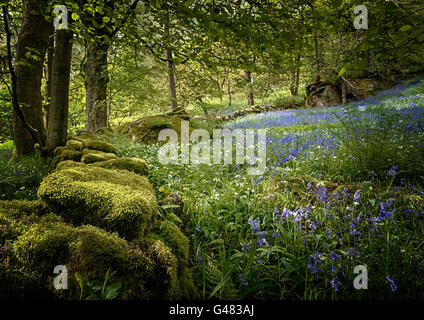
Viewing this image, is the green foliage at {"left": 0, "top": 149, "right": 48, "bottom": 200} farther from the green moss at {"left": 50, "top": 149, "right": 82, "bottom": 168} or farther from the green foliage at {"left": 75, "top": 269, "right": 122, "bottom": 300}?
the green foliage at {"left": 75, "top": 269, "right": 122, "bottom": 300}

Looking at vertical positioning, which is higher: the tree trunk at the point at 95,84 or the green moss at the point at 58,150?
the tree trunk at the point at 95,84

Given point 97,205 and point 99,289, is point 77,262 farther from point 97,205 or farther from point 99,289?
point 97,205

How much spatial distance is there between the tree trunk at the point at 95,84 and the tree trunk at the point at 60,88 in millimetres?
3667

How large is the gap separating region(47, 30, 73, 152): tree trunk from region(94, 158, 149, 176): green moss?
163 centimetres

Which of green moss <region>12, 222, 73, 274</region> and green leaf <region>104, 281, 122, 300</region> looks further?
green moss <region>12, 222, 73, 274</region>

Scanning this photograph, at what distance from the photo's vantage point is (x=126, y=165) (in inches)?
129

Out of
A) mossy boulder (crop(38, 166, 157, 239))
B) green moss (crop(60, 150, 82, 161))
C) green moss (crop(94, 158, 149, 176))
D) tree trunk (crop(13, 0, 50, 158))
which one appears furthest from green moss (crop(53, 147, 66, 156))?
mossy boulder (crop(38, 166, 157, 239))

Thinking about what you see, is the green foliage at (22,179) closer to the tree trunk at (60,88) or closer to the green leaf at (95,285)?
the tree trunk at (60,88)

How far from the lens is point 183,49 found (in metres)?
2.89

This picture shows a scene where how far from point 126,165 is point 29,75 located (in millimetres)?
3282

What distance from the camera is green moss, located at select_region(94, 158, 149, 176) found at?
3159 millimetres

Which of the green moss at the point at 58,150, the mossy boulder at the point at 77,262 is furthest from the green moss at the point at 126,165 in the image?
the mossy boulder at the point at 77,262

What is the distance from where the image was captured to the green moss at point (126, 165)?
316cm
